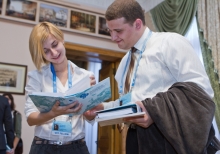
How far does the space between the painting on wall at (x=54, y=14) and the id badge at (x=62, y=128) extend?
3.29 metres

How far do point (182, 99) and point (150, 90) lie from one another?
0.68ft

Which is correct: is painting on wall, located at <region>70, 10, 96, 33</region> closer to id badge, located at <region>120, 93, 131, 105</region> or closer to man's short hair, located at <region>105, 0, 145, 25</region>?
man's short hair, located at <region>105, 0, 145, 25</region>

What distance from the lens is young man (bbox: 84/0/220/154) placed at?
1.26 metres

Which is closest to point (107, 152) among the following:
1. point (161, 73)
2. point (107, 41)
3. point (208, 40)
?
point (107, 41)

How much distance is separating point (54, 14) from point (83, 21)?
0.52 meters

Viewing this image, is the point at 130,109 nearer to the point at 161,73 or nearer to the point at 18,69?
the point at 161,73

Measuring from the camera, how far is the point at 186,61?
138cm

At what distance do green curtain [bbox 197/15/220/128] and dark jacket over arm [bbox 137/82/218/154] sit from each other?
8.29ft

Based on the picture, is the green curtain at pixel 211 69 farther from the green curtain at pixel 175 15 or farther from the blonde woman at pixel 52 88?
the blonde woman at pixel 52 88

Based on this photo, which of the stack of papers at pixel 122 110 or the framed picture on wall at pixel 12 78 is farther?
the framed picture on wall at pixel 12 78

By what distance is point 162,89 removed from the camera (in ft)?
4.80

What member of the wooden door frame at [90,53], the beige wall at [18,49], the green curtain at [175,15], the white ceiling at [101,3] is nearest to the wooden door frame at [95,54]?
the wooden door frame at [90,53]

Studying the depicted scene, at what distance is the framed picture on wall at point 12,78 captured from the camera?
4.22m

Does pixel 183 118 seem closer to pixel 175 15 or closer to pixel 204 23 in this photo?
pixel 204 23
